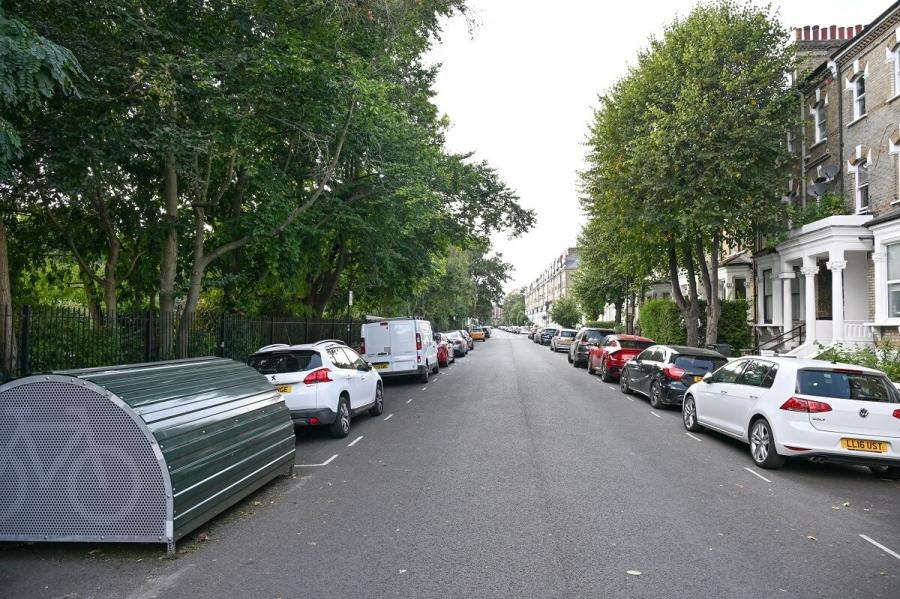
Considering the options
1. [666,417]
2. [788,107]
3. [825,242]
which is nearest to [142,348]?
[666,417]

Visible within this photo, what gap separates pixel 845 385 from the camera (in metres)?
8.07

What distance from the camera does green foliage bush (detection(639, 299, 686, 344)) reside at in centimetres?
2973

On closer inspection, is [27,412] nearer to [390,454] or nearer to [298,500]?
[298,500]

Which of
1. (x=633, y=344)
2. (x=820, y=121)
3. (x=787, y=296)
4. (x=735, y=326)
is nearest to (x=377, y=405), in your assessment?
(x=633, y=344)

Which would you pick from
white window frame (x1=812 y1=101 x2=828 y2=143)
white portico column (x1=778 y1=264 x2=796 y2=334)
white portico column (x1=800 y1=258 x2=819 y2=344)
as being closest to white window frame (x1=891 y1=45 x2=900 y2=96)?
white window frame (x1=812 y1=101 x2=828 y2=143)

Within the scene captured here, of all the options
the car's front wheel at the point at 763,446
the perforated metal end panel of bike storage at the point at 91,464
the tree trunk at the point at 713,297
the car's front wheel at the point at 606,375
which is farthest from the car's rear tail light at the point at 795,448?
the tree trunk at the point at 713,297

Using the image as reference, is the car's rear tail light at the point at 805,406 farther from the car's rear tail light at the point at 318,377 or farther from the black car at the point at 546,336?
the black car at the point at 546,336

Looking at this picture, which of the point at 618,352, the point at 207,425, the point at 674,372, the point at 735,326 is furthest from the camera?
the point at 735,326

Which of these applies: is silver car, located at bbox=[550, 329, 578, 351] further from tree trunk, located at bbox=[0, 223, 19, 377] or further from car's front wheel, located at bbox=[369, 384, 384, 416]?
tree trunk, located at bbox=[0, 223, 19, 377]

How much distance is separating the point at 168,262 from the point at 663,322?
79.2 ft

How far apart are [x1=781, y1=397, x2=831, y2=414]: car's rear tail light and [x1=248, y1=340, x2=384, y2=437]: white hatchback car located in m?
6.53

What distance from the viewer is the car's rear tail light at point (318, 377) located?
9.81m

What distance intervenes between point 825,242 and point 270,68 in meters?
17.1

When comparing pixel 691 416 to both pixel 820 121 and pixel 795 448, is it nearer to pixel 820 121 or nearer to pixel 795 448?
pixel 795 448
